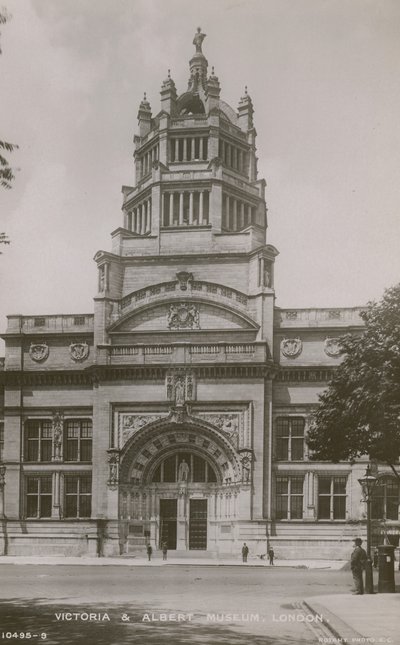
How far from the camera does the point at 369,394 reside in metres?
30.6

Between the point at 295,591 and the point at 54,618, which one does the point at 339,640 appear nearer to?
the point at 54,618

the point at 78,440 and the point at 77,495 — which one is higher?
the point at 78,440

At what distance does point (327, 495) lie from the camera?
52.3 meters

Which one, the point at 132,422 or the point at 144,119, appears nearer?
the point at 132,422

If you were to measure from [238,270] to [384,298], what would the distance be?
26.7 meters

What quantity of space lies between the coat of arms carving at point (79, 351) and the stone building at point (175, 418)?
2.7 inches

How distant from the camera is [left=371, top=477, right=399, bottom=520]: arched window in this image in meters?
51.7

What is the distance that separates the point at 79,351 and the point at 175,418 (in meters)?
7.60

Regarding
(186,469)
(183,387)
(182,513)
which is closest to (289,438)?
(186,469)

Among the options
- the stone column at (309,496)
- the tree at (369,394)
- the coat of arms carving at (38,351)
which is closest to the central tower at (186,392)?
the stone column at (309,496)

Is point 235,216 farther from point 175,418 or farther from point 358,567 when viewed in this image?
point 358,567

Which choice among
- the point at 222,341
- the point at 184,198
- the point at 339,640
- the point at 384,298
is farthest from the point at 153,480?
the point at 339,640

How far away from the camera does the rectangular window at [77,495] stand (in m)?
54.2

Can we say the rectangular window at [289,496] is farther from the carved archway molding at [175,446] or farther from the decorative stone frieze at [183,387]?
the decorative stone frieze at [183,387]
